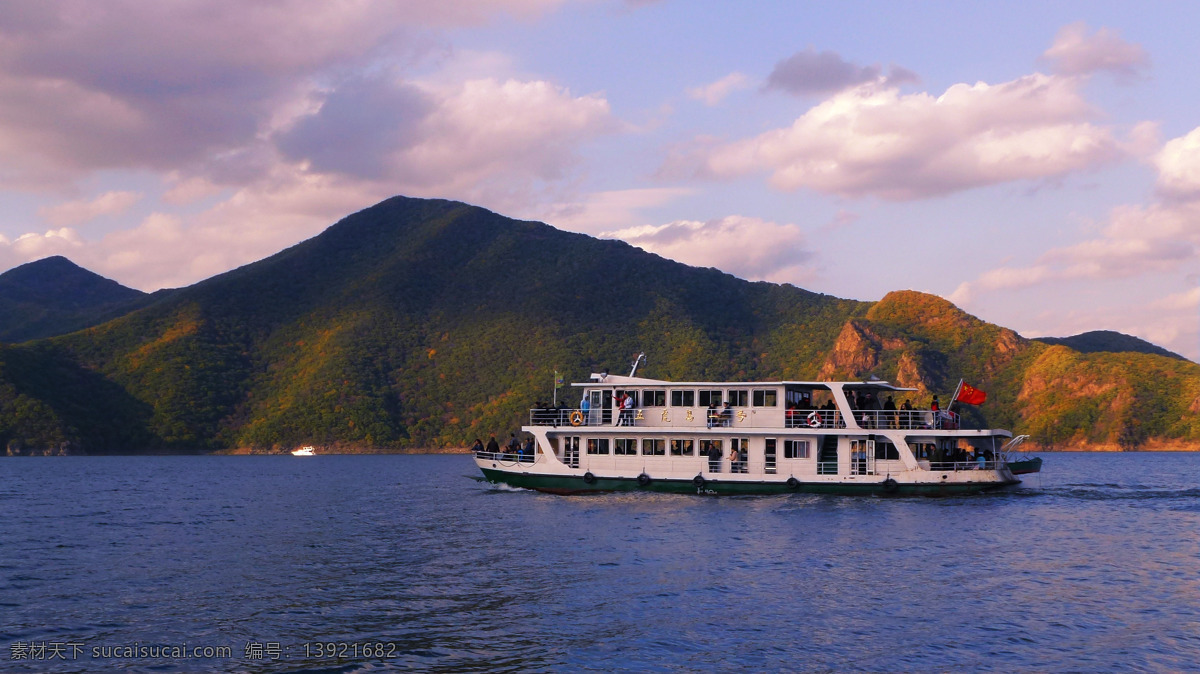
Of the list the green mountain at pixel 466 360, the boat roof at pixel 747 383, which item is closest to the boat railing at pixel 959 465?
the boat roof at pixel 747 383

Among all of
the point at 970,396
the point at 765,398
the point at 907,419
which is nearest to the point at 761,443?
the point at 765,398

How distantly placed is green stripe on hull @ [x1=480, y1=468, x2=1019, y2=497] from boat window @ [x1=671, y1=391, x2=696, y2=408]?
12.1 ft

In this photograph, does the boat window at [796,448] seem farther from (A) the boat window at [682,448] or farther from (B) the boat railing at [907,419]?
(A) the boat window at [682,448]

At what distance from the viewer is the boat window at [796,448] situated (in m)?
45.2

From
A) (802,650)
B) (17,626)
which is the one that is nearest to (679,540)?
(802,650)

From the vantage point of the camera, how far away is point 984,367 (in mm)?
176750

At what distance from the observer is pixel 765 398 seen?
45.6 metres

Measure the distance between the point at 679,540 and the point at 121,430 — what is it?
13736 centimetres

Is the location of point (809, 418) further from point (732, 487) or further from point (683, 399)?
point (683, 399)

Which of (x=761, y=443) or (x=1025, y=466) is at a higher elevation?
(x=761, y=443)

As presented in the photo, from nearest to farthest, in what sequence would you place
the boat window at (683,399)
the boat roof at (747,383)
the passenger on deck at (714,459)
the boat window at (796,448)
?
the boat roof at (747,383) < the boat window at (796,448) < the passenger on deck at (714,459) < the boat window at (683,399)

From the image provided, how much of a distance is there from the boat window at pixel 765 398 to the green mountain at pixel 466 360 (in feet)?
327

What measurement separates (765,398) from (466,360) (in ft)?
425

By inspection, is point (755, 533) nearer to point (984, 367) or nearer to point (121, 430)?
point (121, 430)
